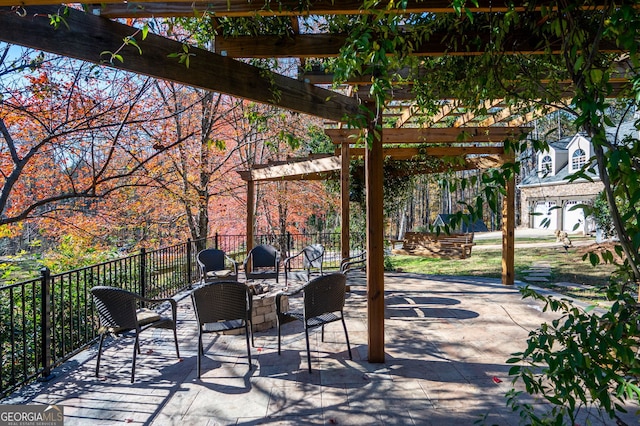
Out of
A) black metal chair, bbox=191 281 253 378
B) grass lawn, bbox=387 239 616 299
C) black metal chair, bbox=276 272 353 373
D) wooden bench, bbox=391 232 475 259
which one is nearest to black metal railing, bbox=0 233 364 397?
black metal chair, bbox=191 281 253 378

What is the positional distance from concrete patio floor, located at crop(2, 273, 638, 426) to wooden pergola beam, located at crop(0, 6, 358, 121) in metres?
2.06

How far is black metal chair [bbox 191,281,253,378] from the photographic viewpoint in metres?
3.23

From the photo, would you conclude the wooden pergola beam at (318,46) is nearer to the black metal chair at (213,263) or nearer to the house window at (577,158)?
the black metal chair at (213,263)

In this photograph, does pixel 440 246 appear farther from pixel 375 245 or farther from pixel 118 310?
pixel 118 310

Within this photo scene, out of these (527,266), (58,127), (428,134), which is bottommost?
(527,266)

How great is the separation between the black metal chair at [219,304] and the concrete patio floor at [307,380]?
383mm

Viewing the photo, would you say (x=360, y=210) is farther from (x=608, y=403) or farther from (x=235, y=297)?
(x=608, y=403)

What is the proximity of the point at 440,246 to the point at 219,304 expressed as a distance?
9.28 m

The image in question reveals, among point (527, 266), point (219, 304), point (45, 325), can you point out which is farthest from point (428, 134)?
point (527, 266)

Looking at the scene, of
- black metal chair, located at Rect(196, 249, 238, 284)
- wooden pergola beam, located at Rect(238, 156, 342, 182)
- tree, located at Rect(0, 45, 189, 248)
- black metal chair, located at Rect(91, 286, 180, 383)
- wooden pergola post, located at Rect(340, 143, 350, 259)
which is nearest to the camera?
black metal chair, located at Rect(91, 286, 180, 383)

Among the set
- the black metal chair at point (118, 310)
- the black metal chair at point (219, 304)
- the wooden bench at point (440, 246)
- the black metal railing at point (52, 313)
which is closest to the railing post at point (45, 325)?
the black metal railing at point (52, 313)

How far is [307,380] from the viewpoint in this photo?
3.08 metres

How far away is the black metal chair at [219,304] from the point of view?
10.6ft

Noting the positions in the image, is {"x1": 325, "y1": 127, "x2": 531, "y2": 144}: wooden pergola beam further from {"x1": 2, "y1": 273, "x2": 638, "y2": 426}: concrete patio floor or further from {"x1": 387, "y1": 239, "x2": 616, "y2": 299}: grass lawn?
{"x1": 387, "y1": 239, "x2": 616, "y2": 299}: grass lawn
